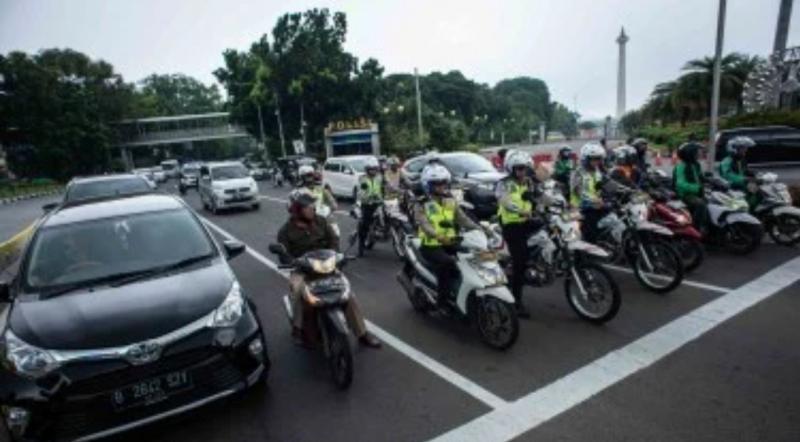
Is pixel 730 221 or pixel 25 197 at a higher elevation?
pixel 730 221

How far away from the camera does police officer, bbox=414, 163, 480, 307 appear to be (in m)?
5.67

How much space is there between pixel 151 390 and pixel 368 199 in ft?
22.1

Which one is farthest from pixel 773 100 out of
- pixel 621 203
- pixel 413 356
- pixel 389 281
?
pixel 413 356

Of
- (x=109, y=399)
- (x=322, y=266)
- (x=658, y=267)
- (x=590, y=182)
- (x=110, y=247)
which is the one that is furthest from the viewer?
(x=590, y=182)

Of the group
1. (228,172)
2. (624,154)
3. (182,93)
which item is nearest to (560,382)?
(624,154)

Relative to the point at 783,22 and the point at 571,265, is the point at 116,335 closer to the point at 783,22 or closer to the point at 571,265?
the point at 571,265

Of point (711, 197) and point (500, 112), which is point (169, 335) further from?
point (500, 112)

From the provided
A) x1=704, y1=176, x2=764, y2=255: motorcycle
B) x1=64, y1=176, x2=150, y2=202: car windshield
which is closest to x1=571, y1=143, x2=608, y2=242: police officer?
x1=704, y1=176, x2=764, y2=255: motorcycle

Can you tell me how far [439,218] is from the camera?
5.80 meters

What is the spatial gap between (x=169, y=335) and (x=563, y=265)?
4249 mm

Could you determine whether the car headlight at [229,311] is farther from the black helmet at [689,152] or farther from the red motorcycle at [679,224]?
the black helmet at [689,152]

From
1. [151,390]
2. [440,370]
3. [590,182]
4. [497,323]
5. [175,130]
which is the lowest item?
[440,370]

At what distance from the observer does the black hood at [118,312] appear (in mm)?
3697

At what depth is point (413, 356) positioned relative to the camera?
5320 mm
